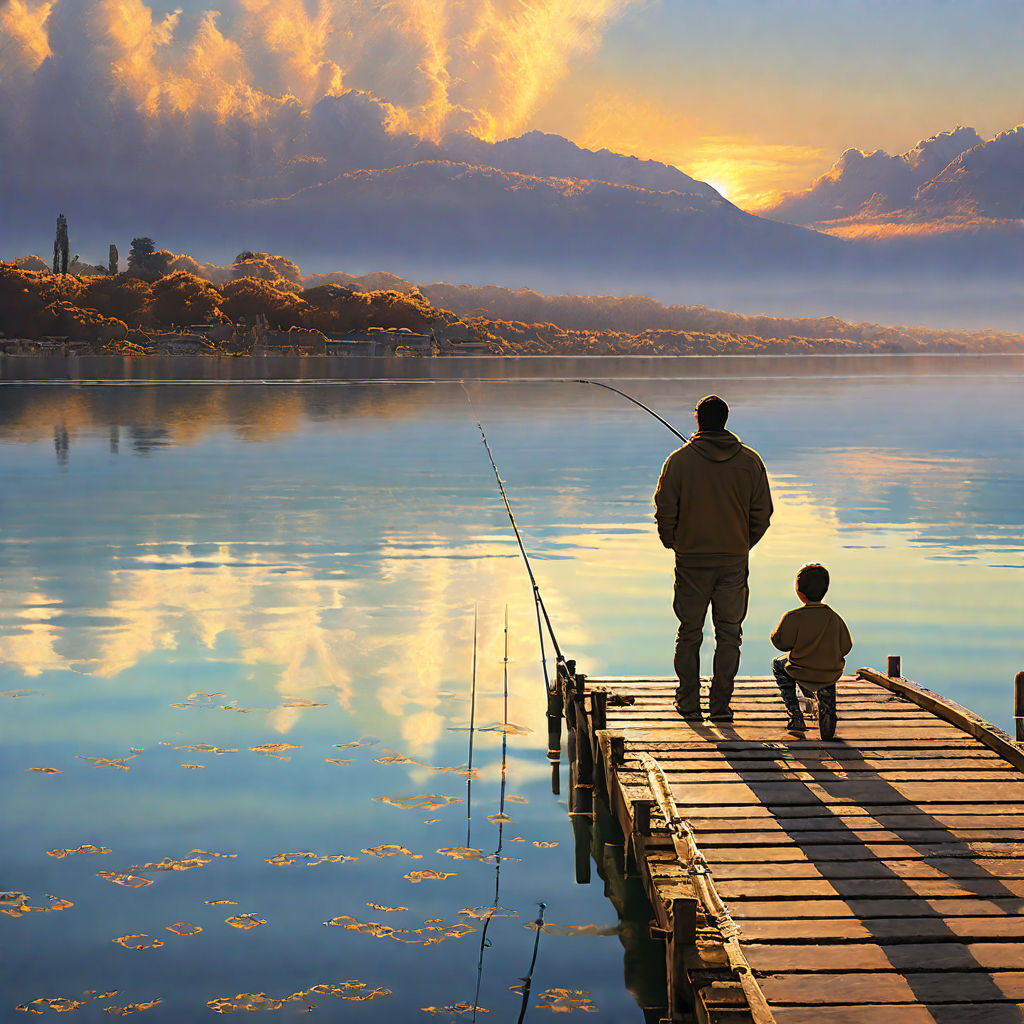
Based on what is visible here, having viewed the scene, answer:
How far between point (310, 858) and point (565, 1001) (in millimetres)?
2771

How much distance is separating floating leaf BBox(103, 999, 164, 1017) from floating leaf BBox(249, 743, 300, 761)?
4505mm

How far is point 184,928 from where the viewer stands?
8.11m

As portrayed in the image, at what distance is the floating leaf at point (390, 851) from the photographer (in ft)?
30.9

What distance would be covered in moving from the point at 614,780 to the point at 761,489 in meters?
2.41

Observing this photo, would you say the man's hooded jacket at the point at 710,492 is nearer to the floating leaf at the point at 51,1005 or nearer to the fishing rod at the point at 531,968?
the fishing rod at the point at 531,968

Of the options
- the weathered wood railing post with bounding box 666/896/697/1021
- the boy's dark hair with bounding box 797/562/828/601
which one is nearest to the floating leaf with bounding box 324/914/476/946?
the weathered wood railing post with bounding box 666/896/697/1021

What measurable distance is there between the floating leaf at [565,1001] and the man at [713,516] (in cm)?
284

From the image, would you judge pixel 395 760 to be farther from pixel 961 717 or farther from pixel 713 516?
pixel 961 717

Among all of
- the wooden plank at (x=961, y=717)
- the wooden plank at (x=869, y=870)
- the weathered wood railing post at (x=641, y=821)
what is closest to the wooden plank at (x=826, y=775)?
the wooden plank at (x=961, y=717)

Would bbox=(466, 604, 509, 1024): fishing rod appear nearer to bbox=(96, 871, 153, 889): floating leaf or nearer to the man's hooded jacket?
bbox=(96, 871, 153, 889): floating leaf

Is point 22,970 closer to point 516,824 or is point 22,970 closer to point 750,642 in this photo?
point 516,824

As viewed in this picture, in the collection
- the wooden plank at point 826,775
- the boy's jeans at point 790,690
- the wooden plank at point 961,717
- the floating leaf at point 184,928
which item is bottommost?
the floating leaf at point 184,928

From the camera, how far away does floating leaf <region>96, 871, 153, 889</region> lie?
29.1ft

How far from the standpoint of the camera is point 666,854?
24.2 feet
